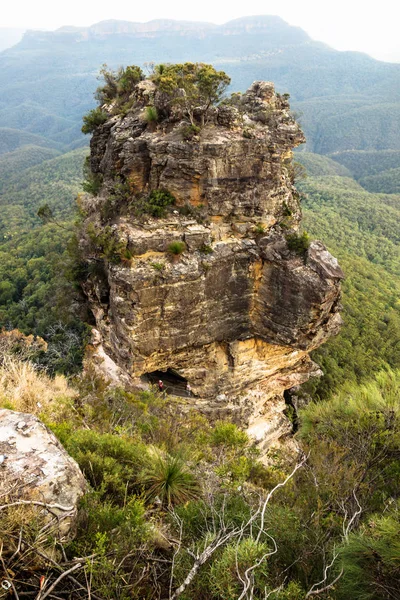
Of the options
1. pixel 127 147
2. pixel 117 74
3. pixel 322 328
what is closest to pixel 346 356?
pixel 322 328

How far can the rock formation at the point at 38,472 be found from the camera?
453 cm

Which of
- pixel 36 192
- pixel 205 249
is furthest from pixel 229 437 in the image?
pixel 36 192

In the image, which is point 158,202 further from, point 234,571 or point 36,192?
point 36,192

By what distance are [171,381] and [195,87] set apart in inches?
514

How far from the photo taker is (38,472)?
4.95 metres

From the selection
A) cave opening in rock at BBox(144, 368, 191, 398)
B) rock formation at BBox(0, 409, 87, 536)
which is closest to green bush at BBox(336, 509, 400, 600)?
rock formation at BBox(0, 409, 87, 536)

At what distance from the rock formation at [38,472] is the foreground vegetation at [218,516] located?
7.3 inches

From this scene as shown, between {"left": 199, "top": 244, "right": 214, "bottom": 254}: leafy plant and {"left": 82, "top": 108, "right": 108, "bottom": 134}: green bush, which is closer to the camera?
{"left": 199, "top": 244, "right": 214, "bottom": 254}: leafy plant

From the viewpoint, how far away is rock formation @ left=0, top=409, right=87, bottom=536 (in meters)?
4.53

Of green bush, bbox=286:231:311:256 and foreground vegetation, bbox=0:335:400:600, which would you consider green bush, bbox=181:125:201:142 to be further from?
foreground vegetation, bbox=0:335:400:600

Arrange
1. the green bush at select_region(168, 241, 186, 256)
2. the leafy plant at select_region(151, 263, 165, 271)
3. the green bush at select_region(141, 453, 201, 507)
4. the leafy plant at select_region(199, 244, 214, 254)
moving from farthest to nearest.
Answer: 1. the leafy plant at select_region(199, 244, 214, 254)
2. the green bush at select_region(168, 241, 186, 256)
3. the leafy plant at select_region(151, 263, 165, 271)
4. the green bush at select_region(141, 453, 201, 507)

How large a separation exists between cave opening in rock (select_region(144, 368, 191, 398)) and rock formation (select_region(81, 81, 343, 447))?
726mm

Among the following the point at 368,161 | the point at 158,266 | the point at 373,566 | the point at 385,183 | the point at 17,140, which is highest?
the point at 17,140

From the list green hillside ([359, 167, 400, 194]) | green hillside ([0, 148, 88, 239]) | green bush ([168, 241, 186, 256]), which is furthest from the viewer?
green hillside ([359, 167, 400, 194])
